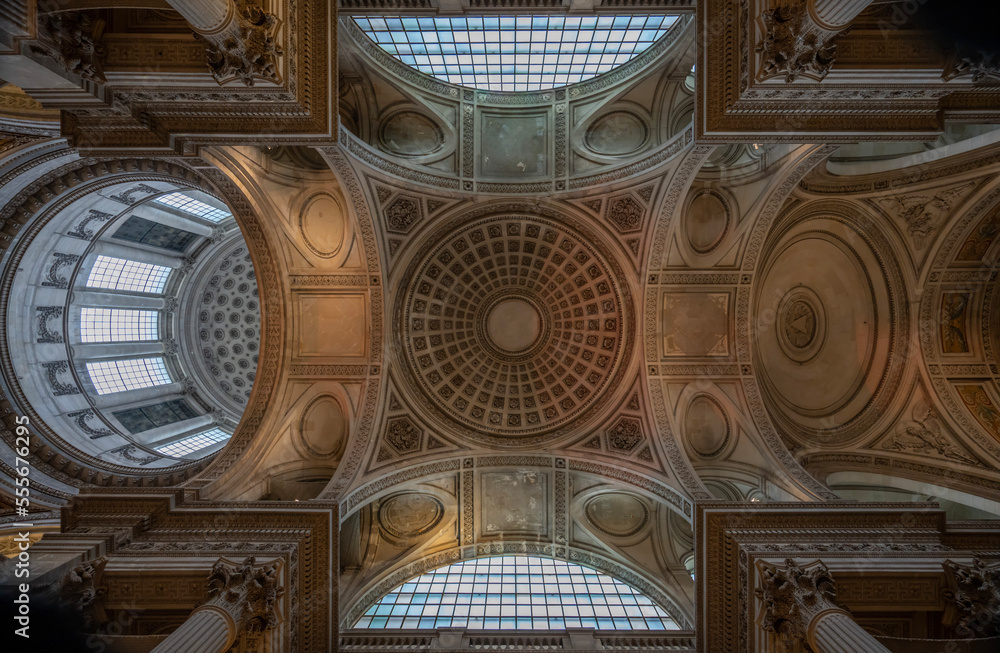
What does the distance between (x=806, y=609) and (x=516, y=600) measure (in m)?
11.2

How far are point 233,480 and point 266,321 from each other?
5947 millimetres

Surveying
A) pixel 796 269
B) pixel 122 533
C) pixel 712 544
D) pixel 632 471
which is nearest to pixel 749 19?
pixel 796 269

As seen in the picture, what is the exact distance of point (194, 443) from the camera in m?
22.2

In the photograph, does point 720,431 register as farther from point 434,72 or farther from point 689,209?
point 434,72

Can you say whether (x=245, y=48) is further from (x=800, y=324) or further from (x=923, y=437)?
(x=923, y=437)

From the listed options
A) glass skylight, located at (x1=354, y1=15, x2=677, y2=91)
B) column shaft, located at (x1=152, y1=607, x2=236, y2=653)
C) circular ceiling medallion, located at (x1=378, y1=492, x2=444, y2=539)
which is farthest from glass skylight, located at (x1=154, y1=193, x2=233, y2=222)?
column shaft, located at (x1=152, y1=607, x2=236, y2=653)

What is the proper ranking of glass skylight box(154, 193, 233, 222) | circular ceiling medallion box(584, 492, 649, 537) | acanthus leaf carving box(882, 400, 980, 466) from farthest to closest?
glass skylight box(154, 193, 233, 222), circular ceiling medallion box(584, 492, 649, 537), acanthus leaf carving box(882, 400, 980, 466)

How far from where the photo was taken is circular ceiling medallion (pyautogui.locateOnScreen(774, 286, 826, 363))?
802 inches

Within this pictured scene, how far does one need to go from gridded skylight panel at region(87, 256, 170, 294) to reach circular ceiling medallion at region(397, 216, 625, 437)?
12.6 metres

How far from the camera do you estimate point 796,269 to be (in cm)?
2045

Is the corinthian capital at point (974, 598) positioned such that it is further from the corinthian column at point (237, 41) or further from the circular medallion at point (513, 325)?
the corinthian column at point (237, 41)

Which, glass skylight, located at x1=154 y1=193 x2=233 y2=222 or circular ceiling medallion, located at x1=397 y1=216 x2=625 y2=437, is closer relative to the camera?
circular ceiling medallion, located at x1=397 y1=216 x2=625 y2=437

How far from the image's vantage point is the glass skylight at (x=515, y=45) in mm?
Answer: 17422

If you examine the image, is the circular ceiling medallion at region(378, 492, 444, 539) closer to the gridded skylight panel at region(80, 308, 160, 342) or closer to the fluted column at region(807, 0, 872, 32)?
the gridded skylight panel at region(80, 308, 160, 342)
